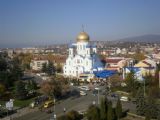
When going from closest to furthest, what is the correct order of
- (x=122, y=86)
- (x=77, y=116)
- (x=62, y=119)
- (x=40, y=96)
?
(x=62, y=119) → (x=77, y=116) → (x=40, y=96) → (x=122, y=86)

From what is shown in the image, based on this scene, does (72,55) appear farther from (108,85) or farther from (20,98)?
(20,98)

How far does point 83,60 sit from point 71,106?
619 inches

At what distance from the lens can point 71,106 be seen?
23.8m

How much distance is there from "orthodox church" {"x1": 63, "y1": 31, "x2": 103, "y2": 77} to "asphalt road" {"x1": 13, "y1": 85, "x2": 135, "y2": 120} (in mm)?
10107

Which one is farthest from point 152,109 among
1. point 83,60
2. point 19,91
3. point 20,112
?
point 83,60

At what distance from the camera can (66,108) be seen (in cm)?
2319

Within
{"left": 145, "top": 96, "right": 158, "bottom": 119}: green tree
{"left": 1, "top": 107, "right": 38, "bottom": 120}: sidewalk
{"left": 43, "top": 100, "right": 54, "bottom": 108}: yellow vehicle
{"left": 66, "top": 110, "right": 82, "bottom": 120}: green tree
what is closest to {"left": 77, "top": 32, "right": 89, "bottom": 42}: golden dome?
{"left": 43, "top": 100, "right": 54, "bottom": 108}: yellow vehicle

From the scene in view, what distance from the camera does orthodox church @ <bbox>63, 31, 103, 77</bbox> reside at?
128 ft

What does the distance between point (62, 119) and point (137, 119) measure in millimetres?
4556

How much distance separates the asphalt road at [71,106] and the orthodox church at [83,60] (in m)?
10.1

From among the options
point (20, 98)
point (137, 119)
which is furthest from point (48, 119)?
point (20, 98)

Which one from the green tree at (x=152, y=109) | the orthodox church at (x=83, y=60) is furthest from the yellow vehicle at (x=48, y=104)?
the orthodox church at (x=83, y=60)

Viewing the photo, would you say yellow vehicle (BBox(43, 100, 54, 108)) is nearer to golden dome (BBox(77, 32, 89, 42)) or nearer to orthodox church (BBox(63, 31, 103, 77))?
orthodox church (BBox(63, 31, 103, 77))

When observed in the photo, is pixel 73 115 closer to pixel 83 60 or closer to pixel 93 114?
pixel 93 114
